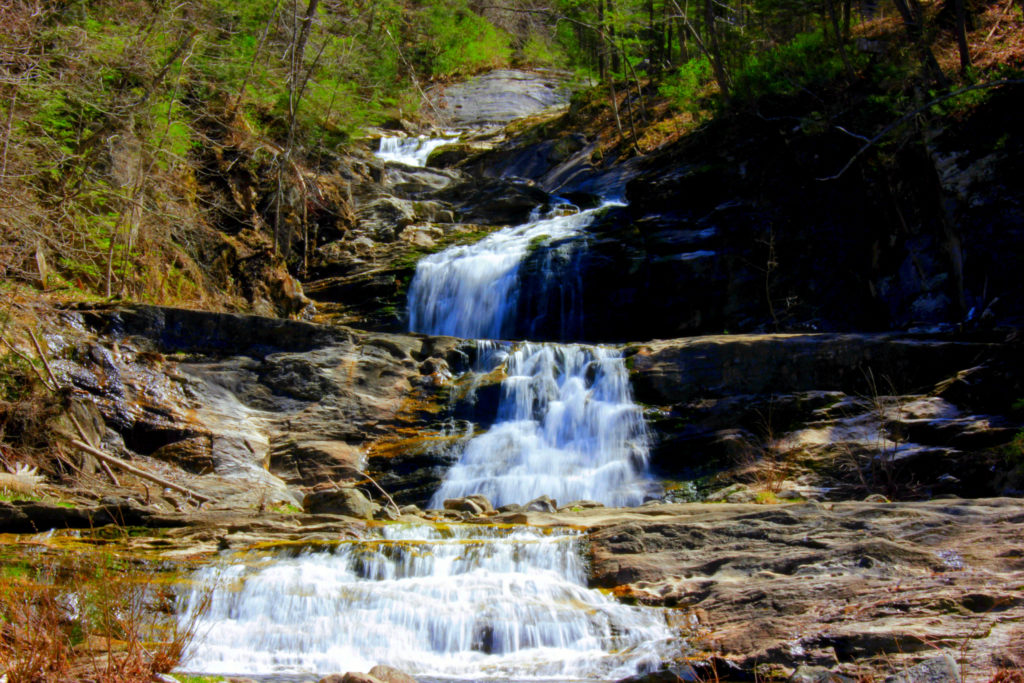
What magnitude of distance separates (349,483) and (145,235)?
649 centimetres

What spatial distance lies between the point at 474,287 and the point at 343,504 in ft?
29.1

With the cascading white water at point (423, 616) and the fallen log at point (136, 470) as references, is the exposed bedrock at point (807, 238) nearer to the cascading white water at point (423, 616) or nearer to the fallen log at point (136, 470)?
the fallen log at point (136, 470)

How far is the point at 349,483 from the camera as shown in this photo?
10852mm

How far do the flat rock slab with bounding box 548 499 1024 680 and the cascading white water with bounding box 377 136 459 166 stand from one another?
22.6 m

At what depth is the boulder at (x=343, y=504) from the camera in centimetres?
864

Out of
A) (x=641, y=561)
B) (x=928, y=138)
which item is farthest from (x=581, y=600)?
(x=928, y=138)

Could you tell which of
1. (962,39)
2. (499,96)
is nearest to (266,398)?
(962,39)

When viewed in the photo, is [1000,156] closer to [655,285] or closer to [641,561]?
[655,285]

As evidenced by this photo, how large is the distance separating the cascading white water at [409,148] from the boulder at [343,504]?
67.4ft

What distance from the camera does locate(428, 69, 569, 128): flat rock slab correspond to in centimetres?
3344

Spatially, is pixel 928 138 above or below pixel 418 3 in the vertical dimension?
below

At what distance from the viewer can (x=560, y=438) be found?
11539mm

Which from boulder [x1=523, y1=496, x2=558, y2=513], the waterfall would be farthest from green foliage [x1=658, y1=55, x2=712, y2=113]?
boulder [x1=523, y1=496, x2=558, y2=513]

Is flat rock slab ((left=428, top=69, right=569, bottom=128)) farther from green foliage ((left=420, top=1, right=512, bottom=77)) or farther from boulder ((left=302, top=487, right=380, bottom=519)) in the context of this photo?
boulder ((left=302, top=487, right=380, bottom=519))
